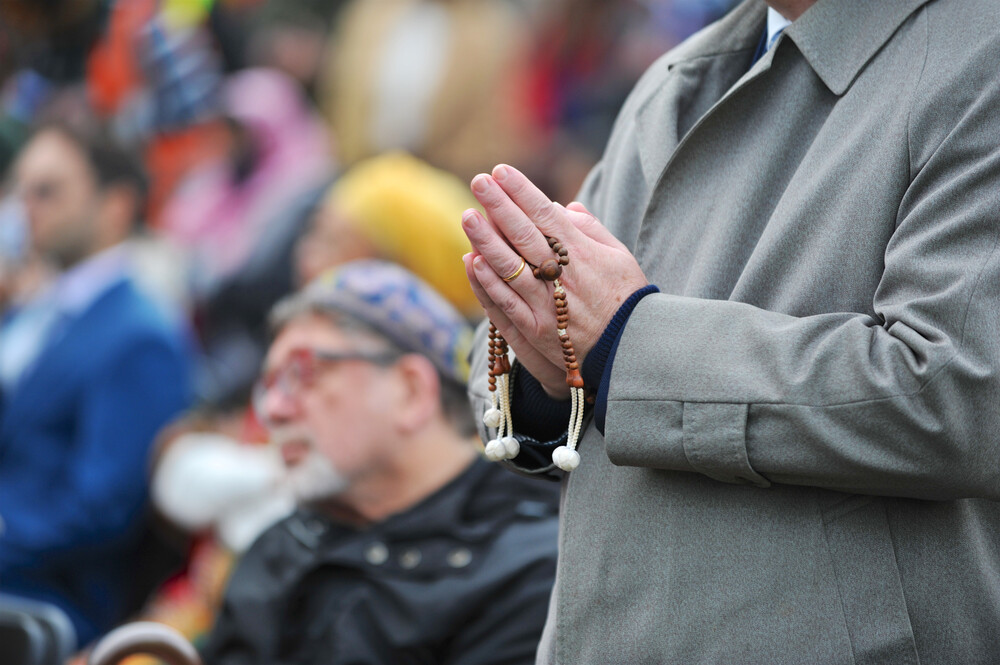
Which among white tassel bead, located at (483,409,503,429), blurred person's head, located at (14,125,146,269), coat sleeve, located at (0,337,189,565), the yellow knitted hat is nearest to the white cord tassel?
white tassel bead, located at (483,409,503,429)

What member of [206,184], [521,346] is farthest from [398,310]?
[206,184]

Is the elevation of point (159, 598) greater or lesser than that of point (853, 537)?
lesser

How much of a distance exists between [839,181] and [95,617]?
3.57m

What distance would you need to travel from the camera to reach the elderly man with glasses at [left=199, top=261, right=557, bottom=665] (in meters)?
2.57

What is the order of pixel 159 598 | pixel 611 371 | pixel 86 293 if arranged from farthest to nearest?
pixel 86 293 → pixel 159 598 → pixel 611 371

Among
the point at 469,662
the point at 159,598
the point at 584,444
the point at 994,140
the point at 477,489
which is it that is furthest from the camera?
the point at 159,598

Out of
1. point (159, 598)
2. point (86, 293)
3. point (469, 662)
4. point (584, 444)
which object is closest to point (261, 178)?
point (86, 293)

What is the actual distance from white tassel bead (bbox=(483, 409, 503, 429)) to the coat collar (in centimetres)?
62

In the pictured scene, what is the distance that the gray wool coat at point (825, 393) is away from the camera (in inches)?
52.6

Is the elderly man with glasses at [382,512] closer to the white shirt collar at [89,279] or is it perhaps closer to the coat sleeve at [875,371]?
the coat sleeve at [875,371]

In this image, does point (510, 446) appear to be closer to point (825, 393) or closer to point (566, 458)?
point (566, 458)

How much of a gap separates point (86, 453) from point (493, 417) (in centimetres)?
305

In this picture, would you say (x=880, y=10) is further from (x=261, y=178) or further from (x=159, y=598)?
(x=261, y=178)

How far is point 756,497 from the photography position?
4.82 ft
